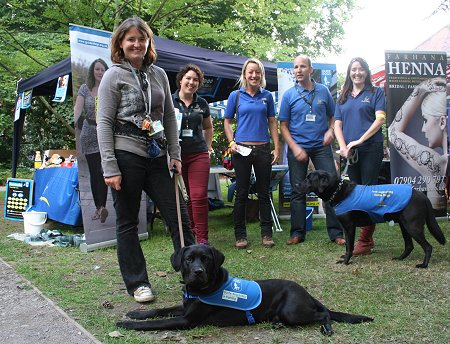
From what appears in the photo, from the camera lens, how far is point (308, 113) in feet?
16.7

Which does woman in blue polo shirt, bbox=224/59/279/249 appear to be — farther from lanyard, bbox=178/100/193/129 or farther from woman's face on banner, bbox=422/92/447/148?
woman's face on banner, bbox=422/92/447/148

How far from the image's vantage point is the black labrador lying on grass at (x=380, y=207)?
4.13 metres

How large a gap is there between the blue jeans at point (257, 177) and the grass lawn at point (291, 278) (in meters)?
0.27

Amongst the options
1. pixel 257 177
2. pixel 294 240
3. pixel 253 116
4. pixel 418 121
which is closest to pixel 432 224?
pixel 294 240

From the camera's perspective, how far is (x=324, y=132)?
202 inches

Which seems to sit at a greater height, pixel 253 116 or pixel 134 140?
pixel 253 116

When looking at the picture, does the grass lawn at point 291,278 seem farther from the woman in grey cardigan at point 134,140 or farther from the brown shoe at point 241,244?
the woman in grey cardigan at point 134,140

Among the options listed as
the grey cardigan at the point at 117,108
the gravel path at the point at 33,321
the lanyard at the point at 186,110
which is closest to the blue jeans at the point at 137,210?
the grey cardigan at the point at 117,108

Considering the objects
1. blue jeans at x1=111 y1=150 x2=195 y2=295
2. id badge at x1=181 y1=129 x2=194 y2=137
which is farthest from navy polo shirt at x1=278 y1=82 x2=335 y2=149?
blue jeans at x1=111 y1=150 x2=195 y2=295

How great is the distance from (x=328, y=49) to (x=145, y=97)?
21.7 metres

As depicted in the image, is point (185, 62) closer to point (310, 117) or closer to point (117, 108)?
point (310, 117)

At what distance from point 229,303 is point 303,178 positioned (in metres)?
2.63

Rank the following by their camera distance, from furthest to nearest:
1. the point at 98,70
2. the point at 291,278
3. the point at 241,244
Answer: the point at 98,70 < the point at 241,244 < the point at 291,278

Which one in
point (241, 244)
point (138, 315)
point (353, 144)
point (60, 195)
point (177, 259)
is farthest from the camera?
point (60, 195)
